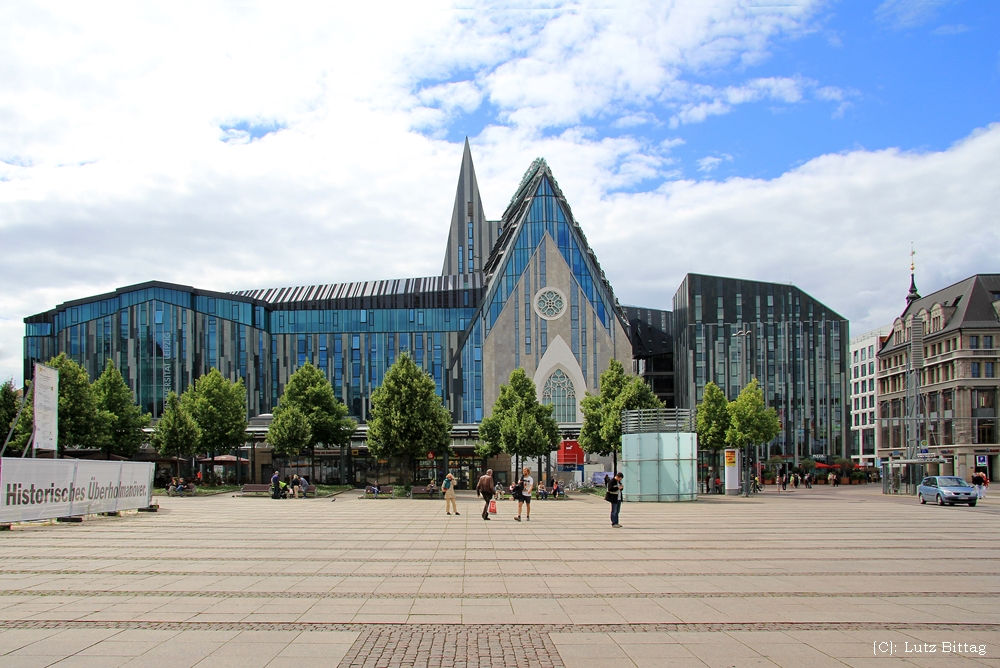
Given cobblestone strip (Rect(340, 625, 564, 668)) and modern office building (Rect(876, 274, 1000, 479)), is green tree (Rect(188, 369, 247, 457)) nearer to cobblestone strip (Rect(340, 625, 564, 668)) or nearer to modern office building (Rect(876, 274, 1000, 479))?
modern office building (Rect(876, 274, 1000, 479))

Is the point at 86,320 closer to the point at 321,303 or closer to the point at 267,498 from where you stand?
the point at 321,303

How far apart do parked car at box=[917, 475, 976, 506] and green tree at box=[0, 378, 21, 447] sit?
53.0 m

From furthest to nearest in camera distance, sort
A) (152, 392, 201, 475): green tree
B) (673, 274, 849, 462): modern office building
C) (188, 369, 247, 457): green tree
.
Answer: (673, 274, 849, 462): modern office building
(188, 369, 247, 457): green tree
(152, 392, 201, 475): green tree

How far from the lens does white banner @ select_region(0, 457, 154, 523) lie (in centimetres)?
2444

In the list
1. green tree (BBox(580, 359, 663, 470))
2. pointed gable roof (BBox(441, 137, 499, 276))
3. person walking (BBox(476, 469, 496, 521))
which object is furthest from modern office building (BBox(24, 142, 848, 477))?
person walking (BBox(476, 469, 496, 521))

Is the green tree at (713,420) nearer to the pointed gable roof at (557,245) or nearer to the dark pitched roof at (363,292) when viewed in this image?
Result: the pointed gable roof at (557,245)

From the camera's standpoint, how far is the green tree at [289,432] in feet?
185

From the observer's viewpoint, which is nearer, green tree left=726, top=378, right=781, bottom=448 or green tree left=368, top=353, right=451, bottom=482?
green tree left=368, top=353, right=451, bottom=482

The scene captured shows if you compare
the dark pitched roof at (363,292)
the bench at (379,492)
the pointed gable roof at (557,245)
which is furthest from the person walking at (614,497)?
the dark pitched roof at (363,292)

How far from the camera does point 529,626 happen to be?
33.8 feet

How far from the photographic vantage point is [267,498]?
163 ft

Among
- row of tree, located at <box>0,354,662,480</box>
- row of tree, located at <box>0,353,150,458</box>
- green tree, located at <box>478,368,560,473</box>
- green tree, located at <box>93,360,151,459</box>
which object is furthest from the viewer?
green tree, located at <box>93,360,151,459</box>

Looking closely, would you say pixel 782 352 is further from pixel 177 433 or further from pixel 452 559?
pixel 452 559

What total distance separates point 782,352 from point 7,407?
8248 centimetres
